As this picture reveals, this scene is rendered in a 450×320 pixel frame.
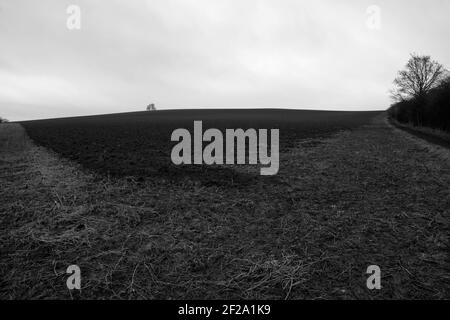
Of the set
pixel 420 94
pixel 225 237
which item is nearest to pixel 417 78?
pixel 420 94

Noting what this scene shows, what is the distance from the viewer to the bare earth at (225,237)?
379 centimetres

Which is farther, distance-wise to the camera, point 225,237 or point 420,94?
point 420,94

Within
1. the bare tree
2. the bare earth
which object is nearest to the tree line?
the bare tree

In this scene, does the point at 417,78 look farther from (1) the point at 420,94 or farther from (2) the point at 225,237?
(2) the point at 225,237

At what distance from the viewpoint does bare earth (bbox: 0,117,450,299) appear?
3793mm

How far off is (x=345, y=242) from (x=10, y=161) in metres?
14.7

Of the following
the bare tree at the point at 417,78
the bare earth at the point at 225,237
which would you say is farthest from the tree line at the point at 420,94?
the bare earth at the point at 225,237

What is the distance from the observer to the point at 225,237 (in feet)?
17.0

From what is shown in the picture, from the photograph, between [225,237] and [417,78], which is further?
[417,78]

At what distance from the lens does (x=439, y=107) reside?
29.0 m

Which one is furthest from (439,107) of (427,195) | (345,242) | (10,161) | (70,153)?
(10,161)

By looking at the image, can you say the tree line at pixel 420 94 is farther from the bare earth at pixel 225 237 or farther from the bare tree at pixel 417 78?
the bare earth at pixel 225 237

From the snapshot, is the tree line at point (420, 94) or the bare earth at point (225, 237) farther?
the tree line at point (420, 94)

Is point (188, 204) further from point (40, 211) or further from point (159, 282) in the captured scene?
point (40, 211)
